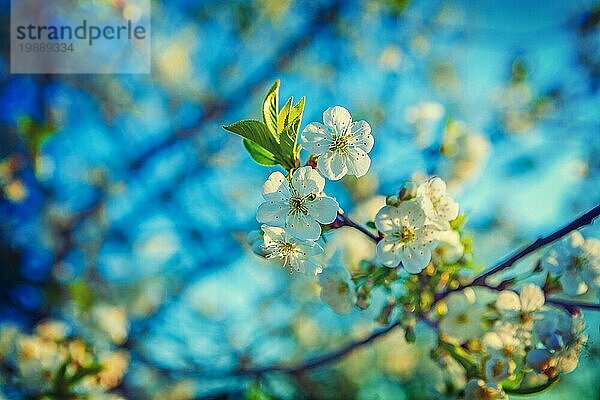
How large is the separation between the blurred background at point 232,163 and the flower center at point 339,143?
526mm

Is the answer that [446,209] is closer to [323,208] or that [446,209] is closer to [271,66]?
[323,208]

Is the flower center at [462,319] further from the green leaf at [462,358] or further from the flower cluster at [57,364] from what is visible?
the flower cluster at [57,364]

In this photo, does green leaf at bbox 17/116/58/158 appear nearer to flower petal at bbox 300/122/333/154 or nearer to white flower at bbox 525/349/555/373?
flower petal at bbox 300/122/333/154

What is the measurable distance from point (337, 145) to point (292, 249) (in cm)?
8

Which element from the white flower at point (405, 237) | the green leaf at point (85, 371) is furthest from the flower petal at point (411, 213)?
the green leaf at point (85, 371)

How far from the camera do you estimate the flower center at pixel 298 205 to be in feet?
1.34

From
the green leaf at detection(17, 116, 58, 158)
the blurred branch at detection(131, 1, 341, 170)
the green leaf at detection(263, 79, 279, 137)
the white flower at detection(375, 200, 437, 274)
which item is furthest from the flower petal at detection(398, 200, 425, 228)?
the blurred branch at detection(131, 1, 341, 170)

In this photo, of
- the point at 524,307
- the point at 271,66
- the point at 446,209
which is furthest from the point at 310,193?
the point at 271,66

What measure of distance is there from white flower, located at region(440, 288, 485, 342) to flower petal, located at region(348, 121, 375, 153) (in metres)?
0.17

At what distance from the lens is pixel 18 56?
0.90 m

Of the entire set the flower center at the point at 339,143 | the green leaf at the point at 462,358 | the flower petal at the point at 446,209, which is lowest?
the green leaf at the point at 462,358

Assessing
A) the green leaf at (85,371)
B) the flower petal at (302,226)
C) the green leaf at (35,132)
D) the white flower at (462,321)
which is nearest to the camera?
the flower petal at (302,226)

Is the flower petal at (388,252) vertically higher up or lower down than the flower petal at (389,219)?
lower down

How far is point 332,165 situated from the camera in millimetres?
421
